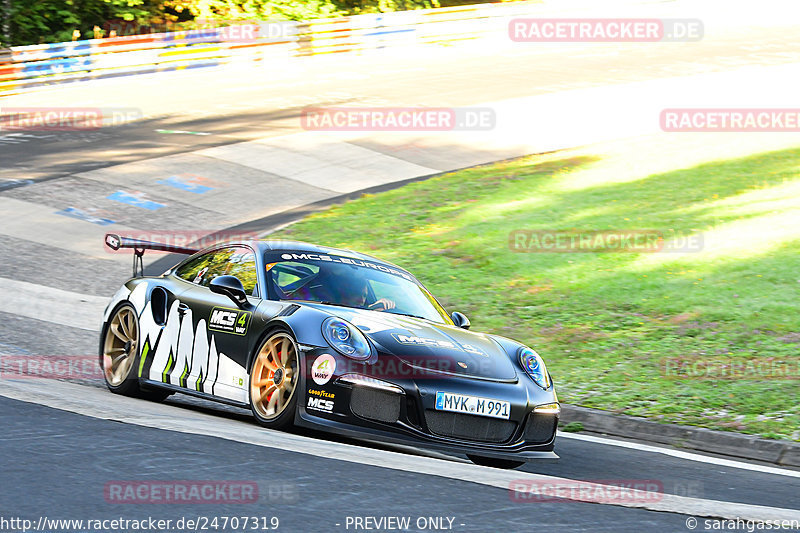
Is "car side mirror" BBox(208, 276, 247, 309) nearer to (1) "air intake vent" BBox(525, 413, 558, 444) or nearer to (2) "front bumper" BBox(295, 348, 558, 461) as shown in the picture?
(2) "front bumper" BBox(295, 348, 558, 461)

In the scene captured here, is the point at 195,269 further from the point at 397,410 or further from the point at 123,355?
the point at 397,410

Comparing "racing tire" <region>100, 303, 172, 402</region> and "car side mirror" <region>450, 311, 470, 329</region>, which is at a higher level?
"car side mirror" <region>450, 311, 470, 329</region>

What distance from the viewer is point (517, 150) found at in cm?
2228

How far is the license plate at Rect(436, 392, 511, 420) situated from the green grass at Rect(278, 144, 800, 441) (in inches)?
98.4

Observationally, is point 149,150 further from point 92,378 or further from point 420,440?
point 420,440

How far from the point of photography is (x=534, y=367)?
7.19m

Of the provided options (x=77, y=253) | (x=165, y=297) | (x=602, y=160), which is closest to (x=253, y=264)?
(x=165, y=297)

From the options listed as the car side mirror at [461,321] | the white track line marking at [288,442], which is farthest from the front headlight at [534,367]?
the white track line marking at [288,442]

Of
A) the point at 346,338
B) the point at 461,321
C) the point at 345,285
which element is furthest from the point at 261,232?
the point at 346,338

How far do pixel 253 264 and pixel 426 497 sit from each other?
327 cm

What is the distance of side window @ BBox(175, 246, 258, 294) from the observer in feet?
25.2

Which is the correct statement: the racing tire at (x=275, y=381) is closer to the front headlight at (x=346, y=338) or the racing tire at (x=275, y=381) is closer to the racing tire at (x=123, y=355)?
the front headlight at (x=346, y=338)

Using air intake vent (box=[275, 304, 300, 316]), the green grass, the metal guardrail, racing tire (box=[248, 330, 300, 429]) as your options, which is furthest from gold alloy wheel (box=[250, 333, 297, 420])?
the metal guardrail

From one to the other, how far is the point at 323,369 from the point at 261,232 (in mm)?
9765
